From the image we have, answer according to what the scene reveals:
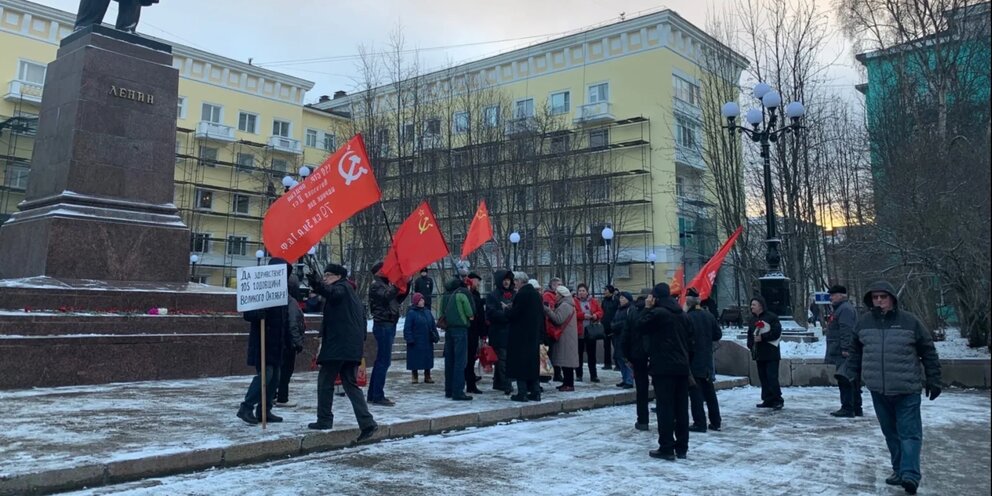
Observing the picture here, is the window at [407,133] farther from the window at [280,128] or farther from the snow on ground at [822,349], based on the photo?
the window at [280,128]

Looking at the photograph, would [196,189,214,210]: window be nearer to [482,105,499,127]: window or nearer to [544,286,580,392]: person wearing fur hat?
[482,105,499,127]: window

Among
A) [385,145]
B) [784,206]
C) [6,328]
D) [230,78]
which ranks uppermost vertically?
[230,78]

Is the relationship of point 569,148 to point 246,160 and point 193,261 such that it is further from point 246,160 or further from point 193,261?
point 246,160

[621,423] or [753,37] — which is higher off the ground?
[753,37]

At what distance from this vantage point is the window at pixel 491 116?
111 feet

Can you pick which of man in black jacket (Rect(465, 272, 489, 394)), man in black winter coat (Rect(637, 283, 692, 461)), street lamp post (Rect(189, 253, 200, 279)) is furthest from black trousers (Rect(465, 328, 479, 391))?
street lamp post (Rect(189, 253, 200, 279))

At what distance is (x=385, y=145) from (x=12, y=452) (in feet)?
85.2

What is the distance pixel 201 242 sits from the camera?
→ 149 ft

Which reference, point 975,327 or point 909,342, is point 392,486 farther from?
point 975,327

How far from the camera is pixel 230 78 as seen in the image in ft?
152

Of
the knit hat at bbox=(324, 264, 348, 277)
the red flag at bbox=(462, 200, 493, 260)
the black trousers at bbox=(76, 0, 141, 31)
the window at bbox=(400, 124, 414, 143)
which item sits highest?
the window at bbox=(400, 124, 414, 143)

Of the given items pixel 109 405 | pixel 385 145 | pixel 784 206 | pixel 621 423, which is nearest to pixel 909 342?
pixel 621 423

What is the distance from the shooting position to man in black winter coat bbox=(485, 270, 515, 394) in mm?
10516

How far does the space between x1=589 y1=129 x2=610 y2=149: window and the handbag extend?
95.3ft
